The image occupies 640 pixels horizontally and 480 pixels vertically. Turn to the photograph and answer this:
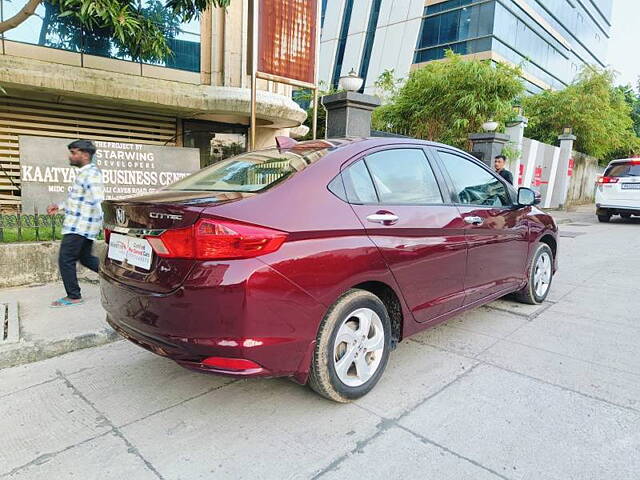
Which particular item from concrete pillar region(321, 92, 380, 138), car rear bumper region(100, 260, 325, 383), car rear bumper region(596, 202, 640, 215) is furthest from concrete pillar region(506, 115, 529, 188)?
car rear bumper region(100, 260, 325, 383)

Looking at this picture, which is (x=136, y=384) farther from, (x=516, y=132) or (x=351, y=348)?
(x=516, y=132)

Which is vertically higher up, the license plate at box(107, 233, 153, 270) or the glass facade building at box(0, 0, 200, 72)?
the glass facade building at box(0, 0, 200, 72)

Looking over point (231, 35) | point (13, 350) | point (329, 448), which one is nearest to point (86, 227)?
point (13, 350)

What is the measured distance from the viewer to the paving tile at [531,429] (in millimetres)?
2123

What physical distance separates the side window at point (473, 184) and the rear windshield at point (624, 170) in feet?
34.9

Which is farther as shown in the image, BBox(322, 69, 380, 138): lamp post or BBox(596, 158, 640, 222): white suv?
BBox(596, 158, 640, 222): white suv

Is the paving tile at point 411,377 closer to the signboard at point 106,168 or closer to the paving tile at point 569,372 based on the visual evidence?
the paving tile at point 569,372

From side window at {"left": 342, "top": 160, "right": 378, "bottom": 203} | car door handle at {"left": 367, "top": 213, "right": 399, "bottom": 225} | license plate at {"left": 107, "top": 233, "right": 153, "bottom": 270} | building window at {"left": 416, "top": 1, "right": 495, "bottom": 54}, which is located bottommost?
license plate at {"left": 107, "top": 233, "right": 153, "bottom": 270}

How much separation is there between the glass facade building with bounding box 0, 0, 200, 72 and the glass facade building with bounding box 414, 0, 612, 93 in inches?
798

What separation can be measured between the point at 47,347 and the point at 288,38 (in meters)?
5.83

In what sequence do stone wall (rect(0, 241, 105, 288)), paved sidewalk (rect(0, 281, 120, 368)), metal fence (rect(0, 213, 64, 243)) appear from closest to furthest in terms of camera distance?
paved sidewalk (rect(0, 281, 120, 368))
stone wall (rect(0, 241, 105, 288))
metal fence (rect(0, 213, 64, 243))

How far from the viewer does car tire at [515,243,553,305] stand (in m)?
4.46

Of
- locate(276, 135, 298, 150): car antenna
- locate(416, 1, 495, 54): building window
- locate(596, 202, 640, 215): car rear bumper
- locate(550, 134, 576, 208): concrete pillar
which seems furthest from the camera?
locate(416, 1, 495, 54): building window

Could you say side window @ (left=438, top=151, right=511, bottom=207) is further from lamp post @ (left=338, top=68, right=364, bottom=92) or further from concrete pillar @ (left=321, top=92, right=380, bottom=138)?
lamp post @ (left=338, top=68, right=364, bottom=92)
